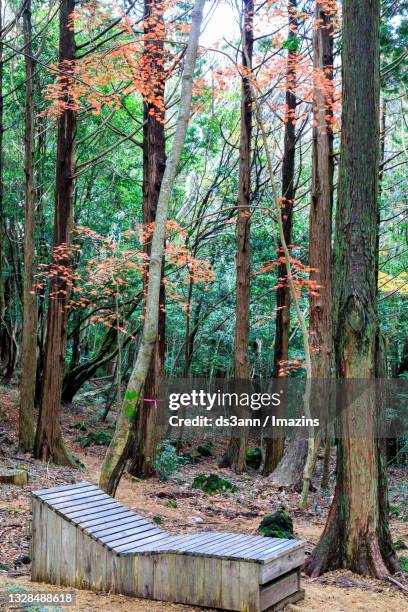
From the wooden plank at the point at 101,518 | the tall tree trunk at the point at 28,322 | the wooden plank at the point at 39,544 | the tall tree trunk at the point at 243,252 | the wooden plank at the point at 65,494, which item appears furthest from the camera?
the tall tree trunk at the point at 243,252

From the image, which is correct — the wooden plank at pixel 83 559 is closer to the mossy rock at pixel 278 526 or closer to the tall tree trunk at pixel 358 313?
the tall tree trunk at pixel 358 313

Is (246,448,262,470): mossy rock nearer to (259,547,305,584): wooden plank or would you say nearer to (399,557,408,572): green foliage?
(399,557,408,572): green foliage

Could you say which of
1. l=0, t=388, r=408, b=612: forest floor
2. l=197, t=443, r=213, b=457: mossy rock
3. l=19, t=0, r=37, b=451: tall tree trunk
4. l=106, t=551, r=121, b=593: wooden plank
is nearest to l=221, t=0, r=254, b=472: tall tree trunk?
l=0, t=388, r=408, b=612: forest floor

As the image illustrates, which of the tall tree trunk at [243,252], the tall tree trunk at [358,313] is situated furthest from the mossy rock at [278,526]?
the tall tree trunk at [243,252]

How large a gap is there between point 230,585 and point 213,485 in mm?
8105

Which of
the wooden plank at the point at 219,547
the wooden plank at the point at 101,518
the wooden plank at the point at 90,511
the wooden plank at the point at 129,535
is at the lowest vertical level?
the wooden plank at the point at 129,535

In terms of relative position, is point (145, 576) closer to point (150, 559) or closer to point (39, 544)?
point (150, 559)

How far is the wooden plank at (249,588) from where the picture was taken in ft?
15.1

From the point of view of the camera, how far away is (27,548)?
6.88m

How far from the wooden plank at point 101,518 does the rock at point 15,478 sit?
15.0ft

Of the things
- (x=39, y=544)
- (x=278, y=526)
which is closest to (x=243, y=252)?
(x=278, y=526)

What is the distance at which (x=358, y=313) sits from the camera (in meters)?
6.41

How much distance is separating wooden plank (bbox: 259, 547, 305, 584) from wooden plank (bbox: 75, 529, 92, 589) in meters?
1.47

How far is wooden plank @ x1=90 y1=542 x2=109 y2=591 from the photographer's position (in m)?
5.21
